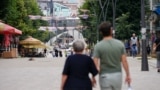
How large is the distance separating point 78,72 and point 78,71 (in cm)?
2

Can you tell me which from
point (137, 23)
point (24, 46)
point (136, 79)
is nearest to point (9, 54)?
point (137, 23)

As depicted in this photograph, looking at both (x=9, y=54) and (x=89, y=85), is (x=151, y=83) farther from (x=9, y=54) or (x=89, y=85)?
(x=9, y=54)

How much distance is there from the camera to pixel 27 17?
83.1m

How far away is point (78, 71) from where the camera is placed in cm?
796

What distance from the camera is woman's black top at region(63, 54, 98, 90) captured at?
7.91 m

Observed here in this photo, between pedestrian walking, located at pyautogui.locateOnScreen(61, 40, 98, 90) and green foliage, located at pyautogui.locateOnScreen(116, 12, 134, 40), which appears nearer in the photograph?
pedestrian walking, located at pyautogui.locateOnScreen(61, 40, 98, 90)

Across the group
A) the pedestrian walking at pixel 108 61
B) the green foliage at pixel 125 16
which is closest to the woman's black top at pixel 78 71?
the pedestrian walking at pixel 108 61

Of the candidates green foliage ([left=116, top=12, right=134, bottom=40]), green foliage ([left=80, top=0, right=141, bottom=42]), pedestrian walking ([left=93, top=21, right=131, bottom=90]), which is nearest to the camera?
pedestrian walking ([left=93, top=21, right=131, bottom=90])

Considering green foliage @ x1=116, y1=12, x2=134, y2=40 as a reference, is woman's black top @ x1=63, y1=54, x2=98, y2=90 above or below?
above

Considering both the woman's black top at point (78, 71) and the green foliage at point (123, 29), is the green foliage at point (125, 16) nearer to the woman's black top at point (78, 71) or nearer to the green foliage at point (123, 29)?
the green foliage at point (123, 29)

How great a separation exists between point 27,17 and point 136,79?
65762 mm

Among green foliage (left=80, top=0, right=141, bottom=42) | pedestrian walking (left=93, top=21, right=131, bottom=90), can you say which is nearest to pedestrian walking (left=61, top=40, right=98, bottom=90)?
pedestrian walking (left=93, top=21, right=131, bottom=90)

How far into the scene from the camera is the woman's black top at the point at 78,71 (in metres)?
7.91

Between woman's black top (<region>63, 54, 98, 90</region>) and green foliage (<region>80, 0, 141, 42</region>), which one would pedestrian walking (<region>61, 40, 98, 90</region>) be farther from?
green foliage (<region>80, 0, 141, 42</region>)
